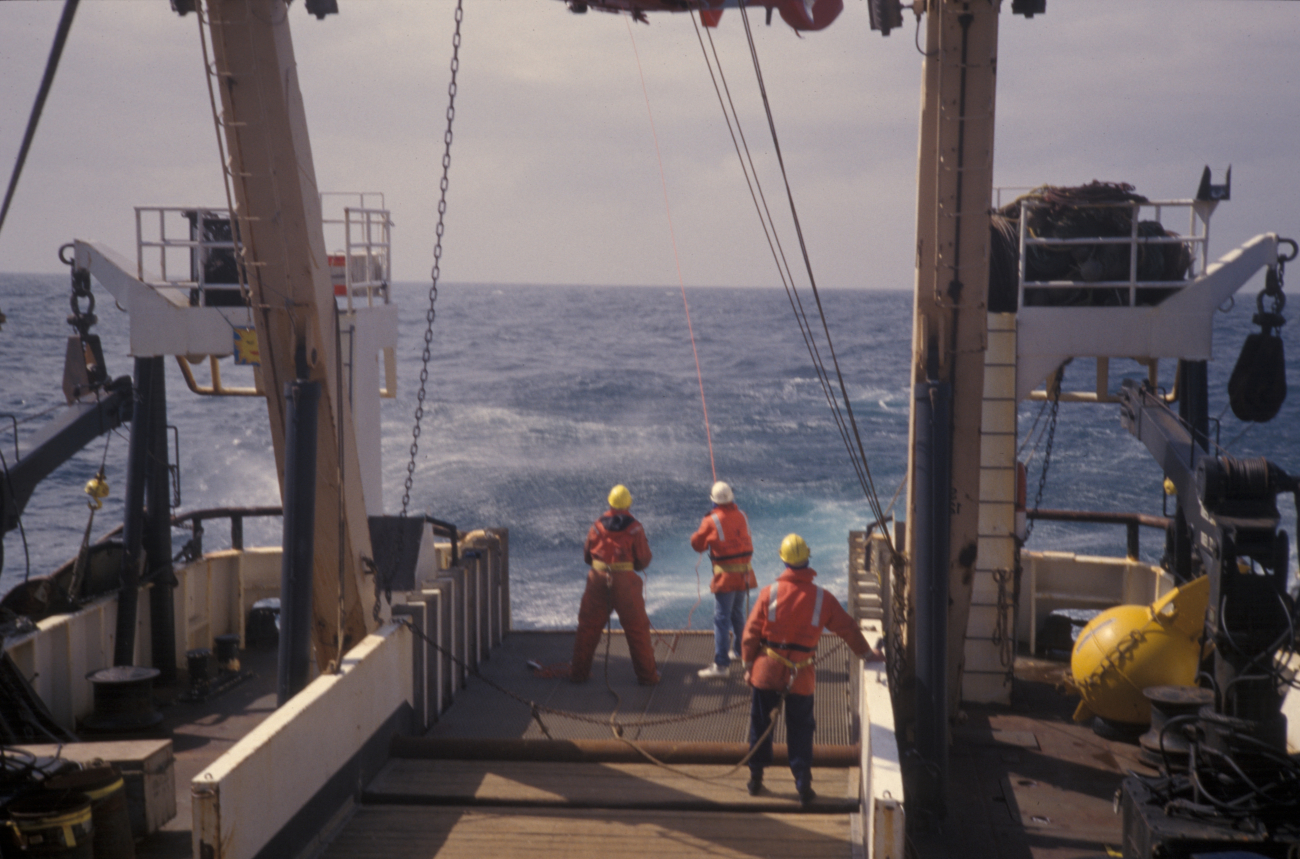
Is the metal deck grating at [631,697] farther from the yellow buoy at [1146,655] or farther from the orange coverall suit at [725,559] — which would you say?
the yellow buoy at [1146,655]

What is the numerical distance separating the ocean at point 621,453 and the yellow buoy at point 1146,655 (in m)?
11.0

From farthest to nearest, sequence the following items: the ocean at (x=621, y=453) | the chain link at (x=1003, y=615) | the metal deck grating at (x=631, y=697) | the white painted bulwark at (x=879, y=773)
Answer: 1. the ocean at (x=621, y=453)
2. the chain link at (x=1003, y=615)
3. the metal deck grating at (x=631, y=697)
4. the white painted bulwark at (x=879, y=773)

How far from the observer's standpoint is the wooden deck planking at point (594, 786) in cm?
699

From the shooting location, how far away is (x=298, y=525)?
7324 mm

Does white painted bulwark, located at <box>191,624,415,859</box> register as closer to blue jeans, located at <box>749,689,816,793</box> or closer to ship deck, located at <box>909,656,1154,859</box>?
blue jeans, located at <box>749,689,816,793</box>

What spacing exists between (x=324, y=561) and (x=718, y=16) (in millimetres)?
5516

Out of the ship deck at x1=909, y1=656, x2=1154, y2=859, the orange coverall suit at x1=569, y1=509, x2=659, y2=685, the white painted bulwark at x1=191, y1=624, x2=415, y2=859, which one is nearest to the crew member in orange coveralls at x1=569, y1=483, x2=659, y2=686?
the orange coverall suit at x1=569, y1=509, x2=659, y2=685

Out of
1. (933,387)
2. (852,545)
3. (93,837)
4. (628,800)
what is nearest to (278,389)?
(93,837)

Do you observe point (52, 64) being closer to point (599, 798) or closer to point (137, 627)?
point (599, 798)

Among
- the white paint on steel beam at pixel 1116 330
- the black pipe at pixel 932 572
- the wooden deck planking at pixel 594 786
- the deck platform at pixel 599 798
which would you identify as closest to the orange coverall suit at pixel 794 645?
the wooden deck planking at pixel 594 786

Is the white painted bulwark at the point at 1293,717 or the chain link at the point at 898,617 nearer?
the chain link at the point at 898,617

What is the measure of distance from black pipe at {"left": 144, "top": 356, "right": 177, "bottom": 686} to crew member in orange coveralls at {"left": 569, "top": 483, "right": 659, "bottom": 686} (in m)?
3.89

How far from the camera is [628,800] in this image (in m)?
6.98

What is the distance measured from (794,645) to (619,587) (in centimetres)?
284
